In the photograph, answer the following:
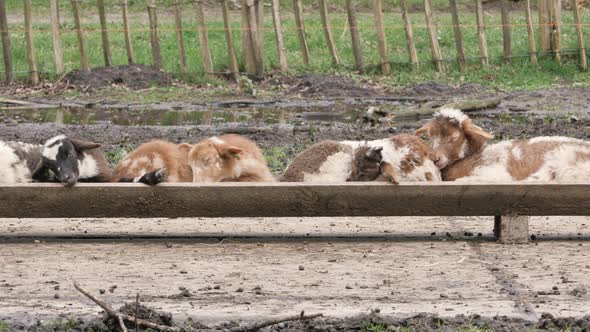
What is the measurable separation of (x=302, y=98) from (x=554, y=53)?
567cm

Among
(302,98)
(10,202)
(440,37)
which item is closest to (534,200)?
(10,202)

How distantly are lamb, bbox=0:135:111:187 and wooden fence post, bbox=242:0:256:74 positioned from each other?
39.1 ft

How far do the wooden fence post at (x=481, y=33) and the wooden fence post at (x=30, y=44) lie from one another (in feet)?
28.0

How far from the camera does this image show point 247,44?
23.3 m

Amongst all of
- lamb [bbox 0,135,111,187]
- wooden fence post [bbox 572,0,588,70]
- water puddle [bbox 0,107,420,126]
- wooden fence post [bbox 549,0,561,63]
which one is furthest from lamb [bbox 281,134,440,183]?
wooden fence post [bbox 549,0,561,63]

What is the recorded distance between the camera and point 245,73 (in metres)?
23.7

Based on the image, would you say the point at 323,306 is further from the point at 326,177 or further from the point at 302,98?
the point at 302,98

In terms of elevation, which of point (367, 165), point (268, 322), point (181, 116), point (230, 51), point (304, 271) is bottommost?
point (304, 271)

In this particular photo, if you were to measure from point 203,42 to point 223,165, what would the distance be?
12174mm

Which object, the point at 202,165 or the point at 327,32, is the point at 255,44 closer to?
the point at 327,32

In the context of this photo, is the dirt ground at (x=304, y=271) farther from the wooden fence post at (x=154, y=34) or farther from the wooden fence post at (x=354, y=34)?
the wooden fence post at (x=354, y=34)

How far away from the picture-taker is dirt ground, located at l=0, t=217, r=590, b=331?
24.6ft

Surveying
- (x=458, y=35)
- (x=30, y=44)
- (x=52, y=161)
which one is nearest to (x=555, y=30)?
(x=458, y=35)

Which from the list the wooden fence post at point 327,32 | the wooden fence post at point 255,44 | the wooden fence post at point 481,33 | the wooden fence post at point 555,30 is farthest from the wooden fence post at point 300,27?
the wooden fence post at point 555,30
